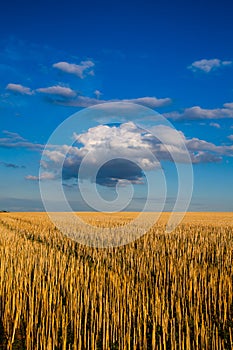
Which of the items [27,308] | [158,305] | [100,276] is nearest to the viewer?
[158,305]

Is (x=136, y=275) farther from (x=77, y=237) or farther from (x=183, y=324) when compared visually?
(x=77, y=237)

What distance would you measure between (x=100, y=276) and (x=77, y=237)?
807cm

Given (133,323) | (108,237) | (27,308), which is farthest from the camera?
(108,237)

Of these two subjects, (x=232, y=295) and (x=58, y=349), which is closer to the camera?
(x=58, y=349)

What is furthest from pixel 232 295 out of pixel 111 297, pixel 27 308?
pixel 27 308

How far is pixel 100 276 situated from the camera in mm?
7211

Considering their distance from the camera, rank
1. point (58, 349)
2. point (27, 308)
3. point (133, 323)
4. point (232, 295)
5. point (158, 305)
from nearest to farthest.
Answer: point (58, 349), point (133, 323), point (158, 305), point (27, 308), point (232, 295)

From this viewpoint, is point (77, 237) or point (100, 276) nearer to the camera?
point (100, 276)

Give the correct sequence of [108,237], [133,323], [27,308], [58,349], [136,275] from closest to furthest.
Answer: [58,349]
[133,323]
[27,308]
[136,275]
[108,237]

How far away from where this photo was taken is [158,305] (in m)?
5.20

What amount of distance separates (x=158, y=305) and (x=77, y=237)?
10.2m

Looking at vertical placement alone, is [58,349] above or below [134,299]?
below

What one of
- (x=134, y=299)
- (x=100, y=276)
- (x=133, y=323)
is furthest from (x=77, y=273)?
(x=133, y=323)

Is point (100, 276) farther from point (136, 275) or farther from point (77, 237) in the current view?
point (77, 237)
